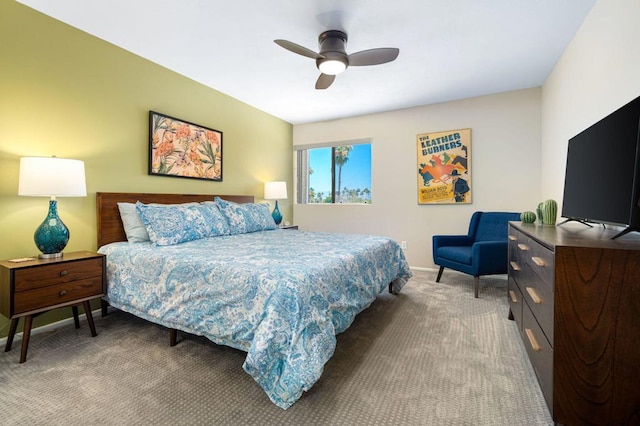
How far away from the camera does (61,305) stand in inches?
81.0

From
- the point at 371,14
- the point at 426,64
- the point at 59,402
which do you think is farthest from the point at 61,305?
the point at 426,64

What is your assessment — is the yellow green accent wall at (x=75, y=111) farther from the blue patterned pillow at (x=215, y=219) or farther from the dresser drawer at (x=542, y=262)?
the dresser drawer at (x=542, y=262)

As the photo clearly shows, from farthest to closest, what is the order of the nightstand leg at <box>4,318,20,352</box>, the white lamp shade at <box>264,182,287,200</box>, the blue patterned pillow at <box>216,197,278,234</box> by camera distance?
1. the white lamp shade at <box>264,182,287,200</box>
2. the blue patterned pillow at <box>216,197,278,234</box>
3. the nightstand leg at <box>4,318,20,352</box>

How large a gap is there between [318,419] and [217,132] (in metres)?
3.44

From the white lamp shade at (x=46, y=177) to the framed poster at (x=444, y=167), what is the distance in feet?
13.1

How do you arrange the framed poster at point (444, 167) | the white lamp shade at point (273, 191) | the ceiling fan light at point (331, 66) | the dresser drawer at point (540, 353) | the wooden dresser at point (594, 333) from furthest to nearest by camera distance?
the white lamp shade at point (273, 191) < the framed poster at point (444, 167) < the ceiling fan light at point (331, 66) < the dresser drawer at point (540, 353) < the wooden dresser at point (594, 333)

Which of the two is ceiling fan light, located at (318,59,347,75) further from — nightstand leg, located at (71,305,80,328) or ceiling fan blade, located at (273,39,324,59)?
nightstand leg, located at (71,305,80,328)

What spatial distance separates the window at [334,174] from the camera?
16.3 feet

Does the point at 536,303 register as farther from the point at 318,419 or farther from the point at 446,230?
the point at 446,230

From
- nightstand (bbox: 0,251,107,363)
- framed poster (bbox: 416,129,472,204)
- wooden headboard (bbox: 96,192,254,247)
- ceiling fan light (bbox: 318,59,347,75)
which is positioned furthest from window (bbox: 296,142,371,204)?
nightstand (bbox: 0,251,107,363)

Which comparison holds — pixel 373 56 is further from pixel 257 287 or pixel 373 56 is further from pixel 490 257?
pixel 490 257

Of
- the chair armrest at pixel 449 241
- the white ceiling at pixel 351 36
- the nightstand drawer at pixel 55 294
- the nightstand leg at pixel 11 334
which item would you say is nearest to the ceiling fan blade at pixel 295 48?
the white ceiling at pixel 351 36

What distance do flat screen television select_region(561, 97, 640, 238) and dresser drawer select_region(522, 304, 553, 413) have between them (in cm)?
60

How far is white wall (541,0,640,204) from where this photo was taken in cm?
173
